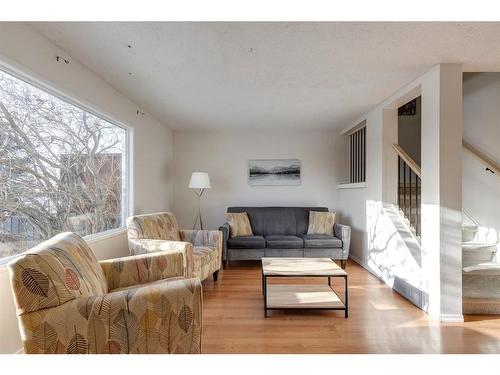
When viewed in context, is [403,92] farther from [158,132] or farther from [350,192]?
[158,132]

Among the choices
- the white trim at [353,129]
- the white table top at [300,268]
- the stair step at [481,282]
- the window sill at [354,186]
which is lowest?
the stair step at [481,282]

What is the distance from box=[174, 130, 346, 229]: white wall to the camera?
538 cm

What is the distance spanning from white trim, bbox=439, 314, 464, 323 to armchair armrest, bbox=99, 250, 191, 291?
227 centimetres

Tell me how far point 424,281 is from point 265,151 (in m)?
3.36

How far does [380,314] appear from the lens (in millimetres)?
2613

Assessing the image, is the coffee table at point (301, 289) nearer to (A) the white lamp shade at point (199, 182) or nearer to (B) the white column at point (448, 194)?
(B) the white column at point (448, 194)

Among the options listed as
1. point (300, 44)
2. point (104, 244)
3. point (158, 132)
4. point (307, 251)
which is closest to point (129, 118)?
point (158, 132)

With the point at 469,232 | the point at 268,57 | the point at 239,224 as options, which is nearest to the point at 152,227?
the point at 239,224

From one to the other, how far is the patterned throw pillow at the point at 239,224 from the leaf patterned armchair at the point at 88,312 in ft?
10.2

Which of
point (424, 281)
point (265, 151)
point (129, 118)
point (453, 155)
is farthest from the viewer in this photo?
point (265, 151)

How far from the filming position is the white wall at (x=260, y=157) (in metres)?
5.38

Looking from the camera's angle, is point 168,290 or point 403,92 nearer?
point 168,290

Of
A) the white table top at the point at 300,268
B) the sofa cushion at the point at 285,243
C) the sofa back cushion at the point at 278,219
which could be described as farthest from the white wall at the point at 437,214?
the sofa back cushion at the point at 278,219

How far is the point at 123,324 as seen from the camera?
1303 millimetres
